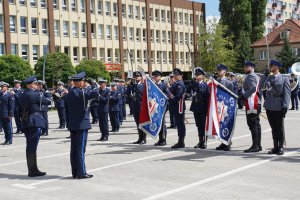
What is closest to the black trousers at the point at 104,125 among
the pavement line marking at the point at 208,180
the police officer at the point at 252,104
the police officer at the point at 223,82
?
the police officer at the point at 223,82

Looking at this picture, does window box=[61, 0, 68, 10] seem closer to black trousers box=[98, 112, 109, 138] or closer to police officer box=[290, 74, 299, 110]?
police officer box=[290, 74, 299, 110]

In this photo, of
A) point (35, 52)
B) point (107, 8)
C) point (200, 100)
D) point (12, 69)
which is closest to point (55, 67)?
point (12, 69)

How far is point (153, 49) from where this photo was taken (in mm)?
71312

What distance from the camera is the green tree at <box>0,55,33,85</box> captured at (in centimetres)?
4388

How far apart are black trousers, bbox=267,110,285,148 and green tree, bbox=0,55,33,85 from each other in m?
36.0

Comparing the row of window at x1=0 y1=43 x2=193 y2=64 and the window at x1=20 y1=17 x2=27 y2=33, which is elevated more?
the window at x1=20 y1=17 x2=27 y2=33

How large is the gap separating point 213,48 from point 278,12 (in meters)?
49.2

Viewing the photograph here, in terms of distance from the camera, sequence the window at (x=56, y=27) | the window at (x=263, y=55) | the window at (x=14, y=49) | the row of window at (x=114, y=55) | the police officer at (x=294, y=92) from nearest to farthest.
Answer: the police officer at (x=294, y=92) → the window at (x=14, y=49) → the row of window at (x=114, y=55) → the window at (x=56, y=27) → the window at (x=263, y=55)

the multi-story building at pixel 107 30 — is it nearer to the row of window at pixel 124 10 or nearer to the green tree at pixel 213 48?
the row of window at pixel 124 10

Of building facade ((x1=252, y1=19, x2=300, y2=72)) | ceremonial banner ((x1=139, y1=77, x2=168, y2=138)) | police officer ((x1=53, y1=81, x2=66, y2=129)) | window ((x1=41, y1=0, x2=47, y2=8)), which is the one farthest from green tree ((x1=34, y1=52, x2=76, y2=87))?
building facade ((x1=252, y1=19, x2=300, y2=72))

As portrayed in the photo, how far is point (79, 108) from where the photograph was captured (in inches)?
364

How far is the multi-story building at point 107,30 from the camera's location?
54.0 metres

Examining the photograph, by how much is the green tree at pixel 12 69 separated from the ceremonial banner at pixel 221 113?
34832mm

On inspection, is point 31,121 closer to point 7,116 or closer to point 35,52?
point 7,116
